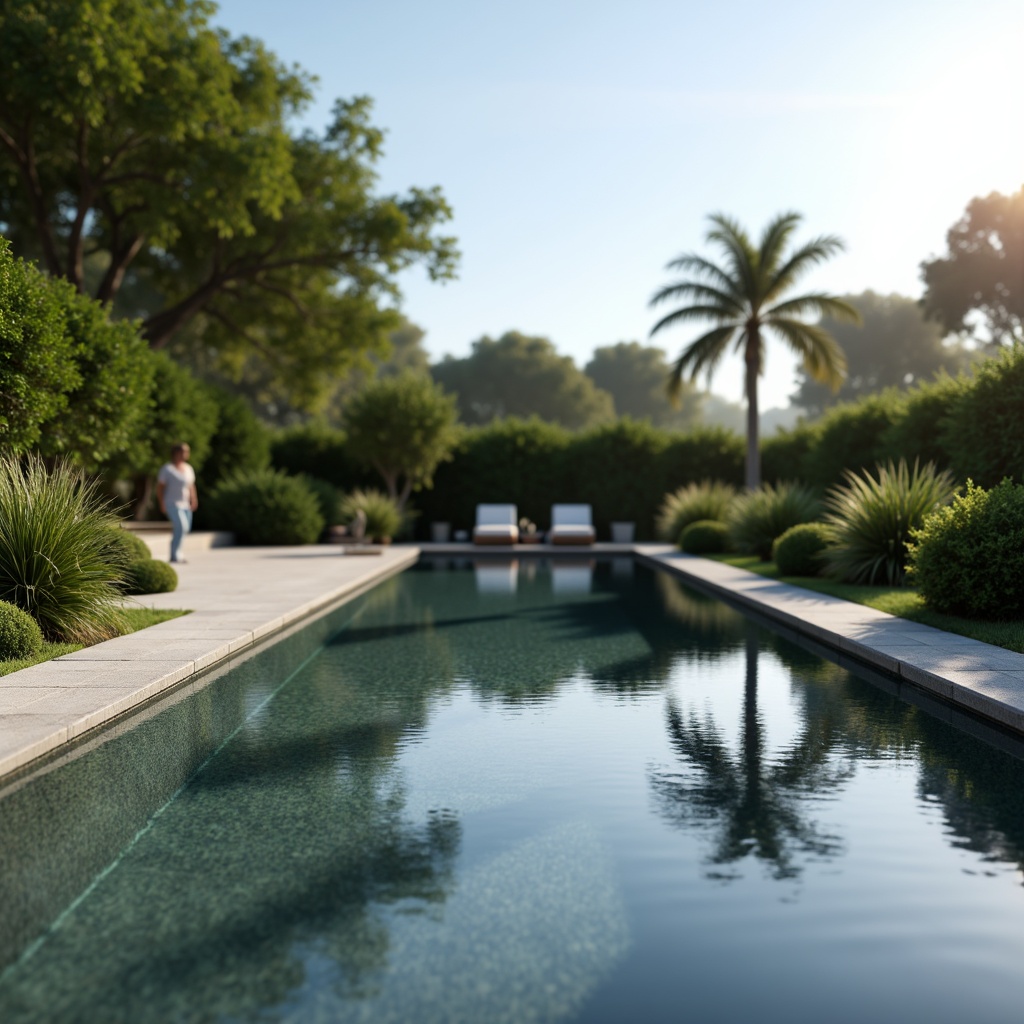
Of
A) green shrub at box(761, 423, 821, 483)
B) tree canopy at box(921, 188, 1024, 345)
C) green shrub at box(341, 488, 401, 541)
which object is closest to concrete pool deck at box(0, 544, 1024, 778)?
green shrub at box(341, 488, 401, 541)

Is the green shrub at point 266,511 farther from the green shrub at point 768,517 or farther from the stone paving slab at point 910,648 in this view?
the stone paving slab at point 910,648

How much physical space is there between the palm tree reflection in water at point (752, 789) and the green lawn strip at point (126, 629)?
4527 mm

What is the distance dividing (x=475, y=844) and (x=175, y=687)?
144 inches

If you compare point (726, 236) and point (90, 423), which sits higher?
point (726, 236)

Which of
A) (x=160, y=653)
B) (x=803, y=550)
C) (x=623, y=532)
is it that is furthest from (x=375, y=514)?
(x=160, y=653)

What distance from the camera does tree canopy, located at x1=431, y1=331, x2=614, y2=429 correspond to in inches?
2554

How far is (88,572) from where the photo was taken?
346 inches

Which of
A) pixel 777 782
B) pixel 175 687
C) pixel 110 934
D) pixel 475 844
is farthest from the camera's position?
pixel 175 687

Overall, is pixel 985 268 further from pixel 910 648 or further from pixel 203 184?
pixel 910 648

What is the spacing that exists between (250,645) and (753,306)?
20.1 metres

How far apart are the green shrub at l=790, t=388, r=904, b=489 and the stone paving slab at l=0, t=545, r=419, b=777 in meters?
11.3

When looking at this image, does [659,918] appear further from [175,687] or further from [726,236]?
[726,236]

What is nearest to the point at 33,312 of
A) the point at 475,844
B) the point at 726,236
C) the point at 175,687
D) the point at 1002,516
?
the point at 175,687

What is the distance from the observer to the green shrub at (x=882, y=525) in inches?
533
